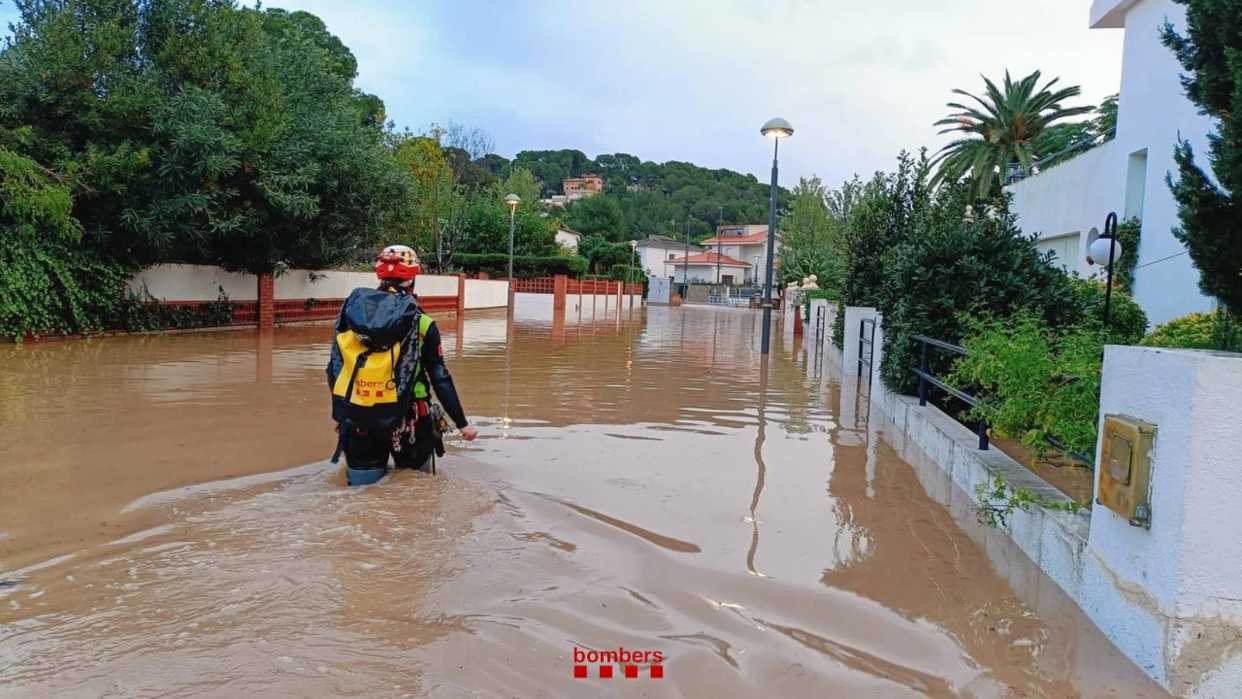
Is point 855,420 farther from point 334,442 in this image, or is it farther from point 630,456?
point 334,442

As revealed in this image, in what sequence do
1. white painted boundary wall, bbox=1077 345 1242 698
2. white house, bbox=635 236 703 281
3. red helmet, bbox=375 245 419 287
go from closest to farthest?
white painted boundary wall, bbox=1077 345 1242 698 → red helmet, bbox=375 245 419 287 → white house, bbox=635 236 703 281

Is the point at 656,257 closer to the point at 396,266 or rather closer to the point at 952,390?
the point at 952,390

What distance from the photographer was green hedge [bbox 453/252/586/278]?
48.2m

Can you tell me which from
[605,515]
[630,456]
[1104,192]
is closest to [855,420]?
[630,456]

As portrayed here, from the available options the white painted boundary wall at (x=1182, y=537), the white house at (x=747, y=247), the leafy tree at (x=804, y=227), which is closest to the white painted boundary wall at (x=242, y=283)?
the white painted boundary wall at (x=1182, y=537)

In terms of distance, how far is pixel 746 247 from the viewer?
90375 mm

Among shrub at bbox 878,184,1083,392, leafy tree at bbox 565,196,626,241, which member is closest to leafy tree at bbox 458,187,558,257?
leafy tree at bbox 565,196,626,241

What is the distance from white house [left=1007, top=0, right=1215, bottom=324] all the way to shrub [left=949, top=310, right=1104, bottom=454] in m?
8.01

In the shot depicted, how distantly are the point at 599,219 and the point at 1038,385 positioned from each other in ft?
264

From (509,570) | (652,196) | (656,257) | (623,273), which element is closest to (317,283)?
(509,570)

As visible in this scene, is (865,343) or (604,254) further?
(604,254)

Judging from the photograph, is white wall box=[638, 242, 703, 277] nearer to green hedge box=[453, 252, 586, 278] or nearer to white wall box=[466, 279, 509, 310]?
green hedge box=[453, 252, 586, 278]

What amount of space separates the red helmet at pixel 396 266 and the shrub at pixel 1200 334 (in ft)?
14.0

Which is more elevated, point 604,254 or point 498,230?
point 498,230
